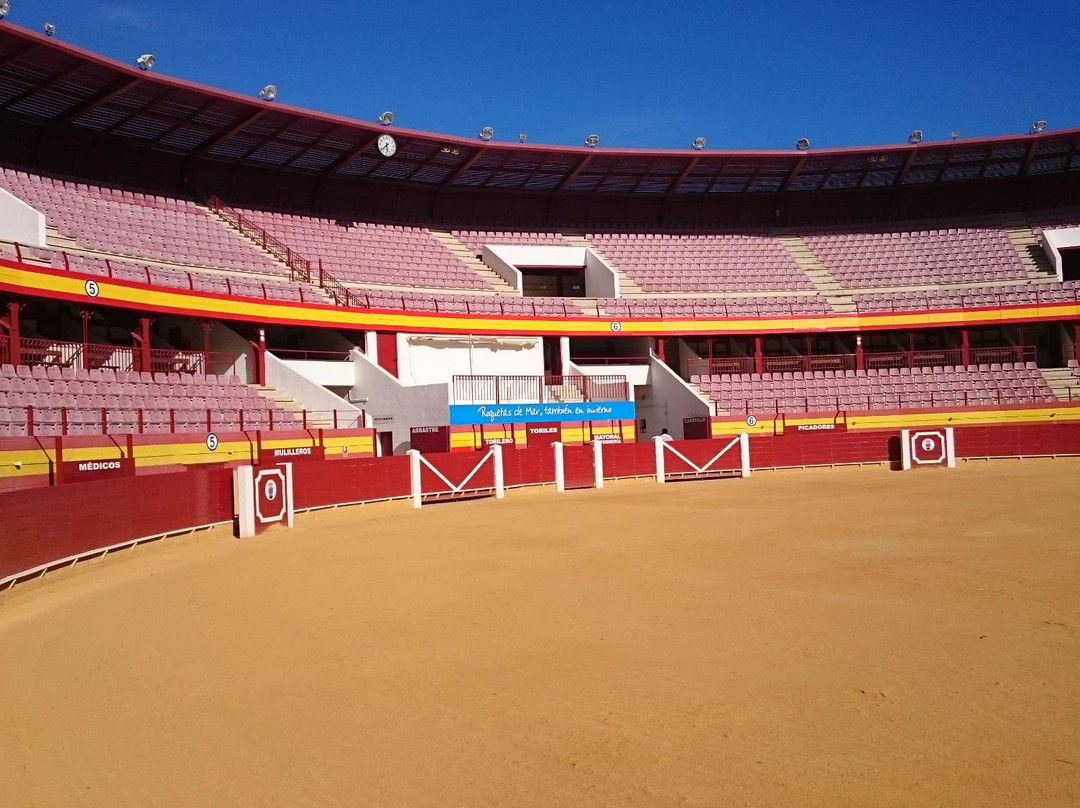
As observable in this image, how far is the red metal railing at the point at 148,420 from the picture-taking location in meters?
18.2

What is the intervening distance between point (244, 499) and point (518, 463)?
10377 mm

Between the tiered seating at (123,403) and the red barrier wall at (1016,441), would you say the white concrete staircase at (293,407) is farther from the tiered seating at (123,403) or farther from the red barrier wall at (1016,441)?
the red barrier wall at (1016,441)

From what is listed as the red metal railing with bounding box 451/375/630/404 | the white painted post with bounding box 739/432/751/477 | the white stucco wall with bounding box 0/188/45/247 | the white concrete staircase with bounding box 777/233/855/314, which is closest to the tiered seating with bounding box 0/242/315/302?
the white stucco wall with bounding box 0/188/45/247

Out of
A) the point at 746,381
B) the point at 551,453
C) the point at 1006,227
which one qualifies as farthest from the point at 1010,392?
the point at 551,453

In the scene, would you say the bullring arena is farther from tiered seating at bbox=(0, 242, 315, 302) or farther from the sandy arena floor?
tiered seating at bbox=(0, 242, 315, 302)

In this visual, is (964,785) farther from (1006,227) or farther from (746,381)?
(1006,227)

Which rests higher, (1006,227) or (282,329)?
(1006,227)

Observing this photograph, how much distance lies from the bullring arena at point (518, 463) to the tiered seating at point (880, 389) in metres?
0.19

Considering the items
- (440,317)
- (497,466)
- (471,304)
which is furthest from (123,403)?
(471,304)

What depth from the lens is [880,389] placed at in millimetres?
35656

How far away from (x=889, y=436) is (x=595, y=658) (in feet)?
86.5

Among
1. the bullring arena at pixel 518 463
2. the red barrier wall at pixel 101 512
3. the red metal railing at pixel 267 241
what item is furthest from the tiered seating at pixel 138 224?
the red barrier wall at pixel 101 512

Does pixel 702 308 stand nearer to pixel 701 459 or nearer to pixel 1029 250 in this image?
pixel 701 459

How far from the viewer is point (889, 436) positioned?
1209 inches
